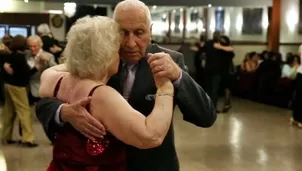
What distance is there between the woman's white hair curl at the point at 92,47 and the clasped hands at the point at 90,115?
0.10 metres

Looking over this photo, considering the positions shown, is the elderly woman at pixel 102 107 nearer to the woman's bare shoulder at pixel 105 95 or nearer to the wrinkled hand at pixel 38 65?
the woman's bare shoulder at pixel 105 95

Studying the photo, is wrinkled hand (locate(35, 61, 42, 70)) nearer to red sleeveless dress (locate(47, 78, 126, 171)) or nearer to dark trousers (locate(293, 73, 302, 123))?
dark trousers (locate(293, 73, 302, 123))

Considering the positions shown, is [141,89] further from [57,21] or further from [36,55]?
[57,21]

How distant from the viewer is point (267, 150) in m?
6.64

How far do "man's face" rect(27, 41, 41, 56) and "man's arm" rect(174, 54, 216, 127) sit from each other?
17.1 feet

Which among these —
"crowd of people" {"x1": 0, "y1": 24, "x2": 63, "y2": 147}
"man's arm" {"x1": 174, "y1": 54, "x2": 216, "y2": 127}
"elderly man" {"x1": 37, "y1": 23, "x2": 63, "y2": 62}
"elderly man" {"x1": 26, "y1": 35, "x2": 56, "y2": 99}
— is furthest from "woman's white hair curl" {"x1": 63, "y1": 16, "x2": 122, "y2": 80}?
"elderly man" {"x1": 37, "y1": 23, "x2": 63, "y2": 62}

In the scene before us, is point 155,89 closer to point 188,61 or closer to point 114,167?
point 114,167

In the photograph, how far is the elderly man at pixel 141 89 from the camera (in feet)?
5.83

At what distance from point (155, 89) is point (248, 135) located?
599 cm

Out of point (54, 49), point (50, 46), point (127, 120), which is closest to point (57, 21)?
point (50, 46)

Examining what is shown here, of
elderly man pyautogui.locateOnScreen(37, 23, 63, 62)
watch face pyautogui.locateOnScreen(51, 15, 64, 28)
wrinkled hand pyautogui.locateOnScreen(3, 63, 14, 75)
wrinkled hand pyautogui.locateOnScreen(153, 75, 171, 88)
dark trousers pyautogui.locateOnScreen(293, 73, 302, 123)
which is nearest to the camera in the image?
wrinkled hand pyautogui.locateOnScreen(153, 75, 171, 88)

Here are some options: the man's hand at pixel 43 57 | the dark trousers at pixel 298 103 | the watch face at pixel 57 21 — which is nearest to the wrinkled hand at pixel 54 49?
the man's hand at pixel 43 57

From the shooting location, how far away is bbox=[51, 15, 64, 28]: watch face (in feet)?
47.9

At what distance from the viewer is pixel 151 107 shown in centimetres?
189
